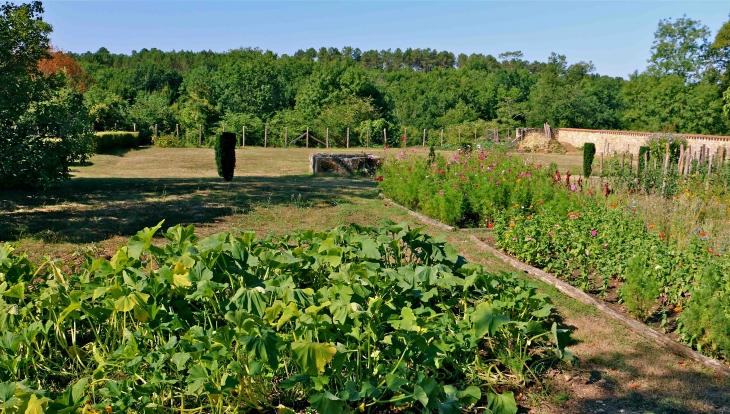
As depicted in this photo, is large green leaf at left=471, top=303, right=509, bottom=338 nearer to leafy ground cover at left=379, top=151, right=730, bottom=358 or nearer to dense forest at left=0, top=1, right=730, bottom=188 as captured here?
leafy ground cover at left=379, top=151, right=730, bottom=358

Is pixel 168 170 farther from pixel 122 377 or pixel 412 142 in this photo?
pixel 412 142

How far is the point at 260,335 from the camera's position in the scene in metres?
3.09

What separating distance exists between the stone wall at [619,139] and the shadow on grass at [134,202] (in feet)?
52.8

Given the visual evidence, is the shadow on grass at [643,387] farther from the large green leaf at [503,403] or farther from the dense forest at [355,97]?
the dense forest at [355,97]

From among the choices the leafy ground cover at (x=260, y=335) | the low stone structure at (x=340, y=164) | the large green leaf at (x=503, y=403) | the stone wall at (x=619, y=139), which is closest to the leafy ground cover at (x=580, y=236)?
the leafy ground cover at (x=260, y=335)

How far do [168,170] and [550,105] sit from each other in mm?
30049

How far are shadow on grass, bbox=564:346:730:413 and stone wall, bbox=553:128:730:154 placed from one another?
20.8 meters

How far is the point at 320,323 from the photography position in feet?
10.9

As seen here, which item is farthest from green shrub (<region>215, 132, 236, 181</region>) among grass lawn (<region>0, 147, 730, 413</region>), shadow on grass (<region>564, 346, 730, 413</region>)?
shadow on grass (<region>564, 346, 730, 413</region>)

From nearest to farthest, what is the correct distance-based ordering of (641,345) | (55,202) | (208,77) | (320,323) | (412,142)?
(320,323)
(641,345)
(55,202)
(412,142)
(208,77)

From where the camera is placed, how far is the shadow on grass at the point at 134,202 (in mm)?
7664

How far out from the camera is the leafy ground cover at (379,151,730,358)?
4.67 meters

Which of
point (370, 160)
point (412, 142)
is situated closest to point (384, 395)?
point (370, 160)

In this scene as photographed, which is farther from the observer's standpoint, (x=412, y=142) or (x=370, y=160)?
(x=412, y=142)
